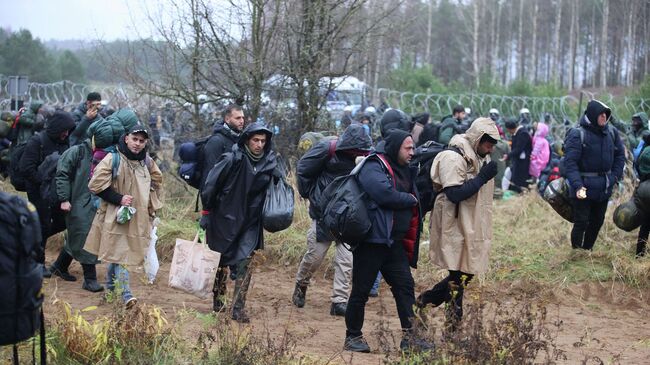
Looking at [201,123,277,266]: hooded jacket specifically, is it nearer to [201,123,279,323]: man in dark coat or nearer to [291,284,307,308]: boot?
[201,123,279,323]: man in dark coat

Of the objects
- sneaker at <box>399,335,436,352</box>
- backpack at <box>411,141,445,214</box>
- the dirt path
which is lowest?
the dirt path

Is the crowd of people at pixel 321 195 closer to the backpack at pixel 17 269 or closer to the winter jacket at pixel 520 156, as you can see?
the backpack at pixel 17 269

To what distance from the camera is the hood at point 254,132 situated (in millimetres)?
6719

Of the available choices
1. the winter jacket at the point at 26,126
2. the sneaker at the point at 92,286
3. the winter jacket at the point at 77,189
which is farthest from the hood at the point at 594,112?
the winter jacket at the point at 26,126

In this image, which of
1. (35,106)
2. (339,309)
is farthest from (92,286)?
(35,106)

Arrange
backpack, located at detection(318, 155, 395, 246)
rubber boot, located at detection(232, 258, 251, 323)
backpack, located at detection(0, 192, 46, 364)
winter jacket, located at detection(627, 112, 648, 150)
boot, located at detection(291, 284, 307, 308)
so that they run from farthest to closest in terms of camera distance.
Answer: winter jacket, located at detection(627, 112, 648, 150) < boot, located at detection(291, 284, 307, 308) < rubber boot, located at detection(232, 258, 251, 323) < backpack, located at detection(318, 155, 395, 246) < backpack, located at detection(0, 192, 46, 364)

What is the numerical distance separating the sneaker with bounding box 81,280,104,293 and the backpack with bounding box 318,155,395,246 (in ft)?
10.6

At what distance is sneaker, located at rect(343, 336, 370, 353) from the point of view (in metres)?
6.13

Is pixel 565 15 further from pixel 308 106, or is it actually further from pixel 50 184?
pixel 50 184

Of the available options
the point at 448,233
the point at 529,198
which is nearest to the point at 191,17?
the point at 529,198

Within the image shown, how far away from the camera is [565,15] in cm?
6156

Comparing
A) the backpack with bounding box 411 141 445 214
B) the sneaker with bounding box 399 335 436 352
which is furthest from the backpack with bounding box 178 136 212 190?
the sneaker with bounding box 399 335 436 352

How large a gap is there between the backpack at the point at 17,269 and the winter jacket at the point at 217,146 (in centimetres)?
337

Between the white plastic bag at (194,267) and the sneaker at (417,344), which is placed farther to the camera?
the white plastic bag at (194,267)
